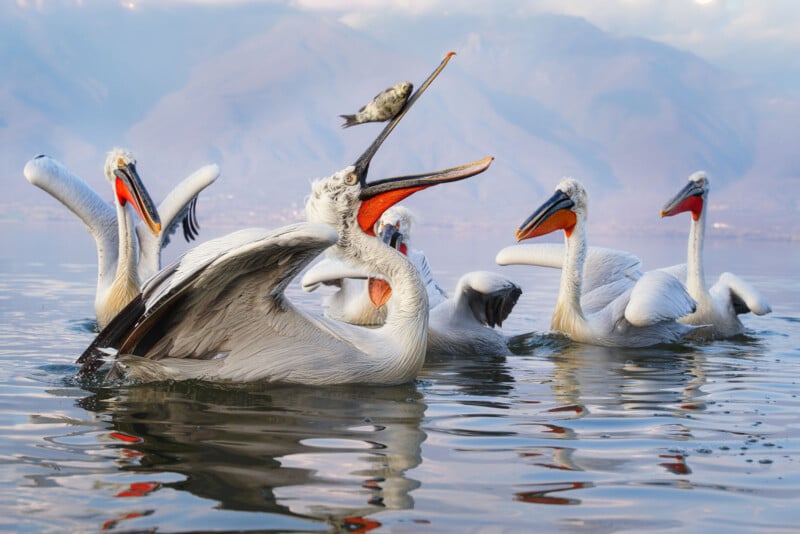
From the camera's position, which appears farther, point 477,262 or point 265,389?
point 477,262

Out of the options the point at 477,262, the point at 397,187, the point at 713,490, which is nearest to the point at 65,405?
the point at 397,187

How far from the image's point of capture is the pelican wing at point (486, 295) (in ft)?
21.3

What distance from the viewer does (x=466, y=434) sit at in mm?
4043

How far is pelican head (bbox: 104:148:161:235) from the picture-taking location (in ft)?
23.5

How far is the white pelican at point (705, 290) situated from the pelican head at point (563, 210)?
40.4 inches

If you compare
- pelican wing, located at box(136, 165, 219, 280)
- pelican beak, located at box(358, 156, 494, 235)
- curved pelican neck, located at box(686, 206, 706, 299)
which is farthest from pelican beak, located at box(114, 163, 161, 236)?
curved pelican neck, located at box(686, 206, 706, 299)

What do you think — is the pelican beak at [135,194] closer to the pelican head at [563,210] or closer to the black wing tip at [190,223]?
the black wing tip at [190,223]

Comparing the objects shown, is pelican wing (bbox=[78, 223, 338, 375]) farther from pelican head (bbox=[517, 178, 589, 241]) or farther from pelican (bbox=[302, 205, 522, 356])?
pelican head (bbox=[517, 178, 589, 241])

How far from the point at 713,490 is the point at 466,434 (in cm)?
107

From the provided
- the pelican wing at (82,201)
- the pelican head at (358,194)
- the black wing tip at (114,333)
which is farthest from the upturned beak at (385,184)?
the pelican wing at (82,201)

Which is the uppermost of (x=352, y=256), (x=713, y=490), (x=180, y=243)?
(x=180, y=243)

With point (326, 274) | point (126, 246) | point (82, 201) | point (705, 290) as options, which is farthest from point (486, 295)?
point (82, 201)

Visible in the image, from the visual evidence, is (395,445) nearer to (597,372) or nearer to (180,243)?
(597,372)

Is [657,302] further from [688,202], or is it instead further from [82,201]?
[82,201]
